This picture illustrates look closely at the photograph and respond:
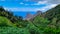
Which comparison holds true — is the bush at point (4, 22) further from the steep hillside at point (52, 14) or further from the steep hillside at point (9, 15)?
the steep hillside at point (52, 14)

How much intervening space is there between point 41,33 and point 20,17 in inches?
35.0

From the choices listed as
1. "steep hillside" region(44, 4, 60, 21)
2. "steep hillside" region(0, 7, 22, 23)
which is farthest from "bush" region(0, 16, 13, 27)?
"steep hillside" region(44, 4, 60, 21)

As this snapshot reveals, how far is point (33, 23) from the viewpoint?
4902 millimetres

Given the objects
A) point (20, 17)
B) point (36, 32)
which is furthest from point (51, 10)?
point (36, 32)

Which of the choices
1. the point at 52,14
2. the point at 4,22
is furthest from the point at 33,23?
the point at 4,22

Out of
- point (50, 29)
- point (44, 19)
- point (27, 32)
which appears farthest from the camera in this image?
point (44, 19)

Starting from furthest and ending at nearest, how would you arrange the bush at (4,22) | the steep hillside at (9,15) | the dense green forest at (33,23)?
1. the steep hillside at (9,15)
2. the bush at (4,22)
3. the dense green forest at (33,23)

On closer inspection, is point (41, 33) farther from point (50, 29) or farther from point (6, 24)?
point (6, 24)

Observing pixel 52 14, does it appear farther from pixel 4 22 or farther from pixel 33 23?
pixel 4 22

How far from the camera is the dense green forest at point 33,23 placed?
14.5 feet

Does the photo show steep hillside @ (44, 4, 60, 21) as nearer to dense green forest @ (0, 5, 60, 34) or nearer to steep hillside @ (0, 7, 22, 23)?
dense green forest @ (0, 5, 60, 34)

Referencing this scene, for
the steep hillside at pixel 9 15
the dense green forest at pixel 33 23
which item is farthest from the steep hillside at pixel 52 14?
the steep hillside at pixel 9 15

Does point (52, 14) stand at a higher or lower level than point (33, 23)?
higher

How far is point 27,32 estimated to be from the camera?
436 centimetres
